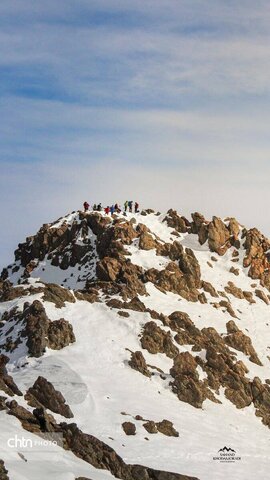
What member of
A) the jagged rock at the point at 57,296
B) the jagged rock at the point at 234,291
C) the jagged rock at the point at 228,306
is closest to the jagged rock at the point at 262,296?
the jagged rock at the point at 234,291

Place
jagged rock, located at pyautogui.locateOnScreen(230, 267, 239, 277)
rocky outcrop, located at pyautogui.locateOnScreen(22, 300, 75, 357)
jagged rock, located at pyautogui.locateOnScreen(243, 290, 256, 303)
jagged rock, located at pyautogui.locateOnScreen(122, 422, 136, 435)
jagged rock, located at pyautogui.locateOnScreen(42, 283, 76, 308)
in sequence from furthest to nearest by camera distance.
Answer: jagged rock, located at pyautogui.locateOnScreen(230, 267, 239, 277)
jagged rock, located at pyautogui.locateOnScreen(243, 290, 256, 303)
jagged rock, located at pyautogui.locateOnScreen(42, 283, 76, 308)
rocky outcrop, located at pyautogui.locateOnScreen(22, 300, 75, 357)
jagged rock, located at pyautogui.locateOnScreen(122, 422, 136, 435)

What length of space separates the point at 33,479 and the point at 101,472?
9612 mm

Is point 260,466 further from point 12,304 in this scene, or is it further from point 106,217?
point 106,217

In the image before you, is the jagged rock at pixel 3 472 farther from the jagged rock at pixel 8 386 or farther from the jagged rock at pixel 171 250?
the jagged rock at pixel 171 250

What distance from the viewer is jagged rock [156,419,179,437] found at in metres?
59.8

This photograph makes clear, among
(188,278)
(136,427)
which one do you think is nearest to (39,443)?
(136,427)

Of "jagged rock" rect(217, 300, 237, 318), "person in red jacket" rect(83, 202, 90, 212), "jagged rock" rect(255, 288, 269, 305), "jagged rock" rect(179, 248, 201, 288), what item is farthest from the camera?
"person in red jacket" rect(83, 202, 90, 212)

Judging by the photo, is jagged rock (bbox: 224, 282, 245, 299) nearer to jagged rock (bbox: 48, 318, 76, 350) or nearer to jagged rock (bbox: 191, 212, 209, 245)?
jagged rock (bbox: 191, 212, 209, 245)

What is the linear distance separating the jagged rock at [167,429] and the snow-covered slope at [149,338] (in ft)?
0.96

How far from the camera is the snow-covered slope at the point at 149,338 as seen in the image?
57.1 metres

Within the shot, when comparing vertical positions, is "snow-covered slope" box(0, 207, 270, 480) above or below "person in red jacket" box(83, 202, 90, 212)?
below

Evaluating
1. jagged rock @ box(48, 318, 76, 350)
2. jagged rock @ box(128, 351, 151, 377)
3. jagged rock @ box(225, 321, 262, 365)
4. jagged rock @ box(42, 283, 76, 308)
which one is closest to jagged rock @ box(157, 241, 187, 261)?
jagged rock @ box(225, 321, 262, 365)

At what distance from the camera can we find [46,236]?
10206 cm

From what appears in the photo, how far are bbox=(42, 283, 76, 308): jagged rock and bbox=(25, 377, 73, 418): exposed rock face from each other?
19562 mm
